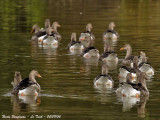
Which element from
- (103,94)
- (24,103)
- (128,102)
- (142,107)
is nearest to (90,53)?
(103,94)

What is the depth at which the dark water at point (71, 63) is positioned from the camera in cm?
2183

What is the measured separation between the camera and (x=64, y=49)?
1572 inches

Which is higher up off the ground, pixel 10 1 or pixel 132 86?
pixel 10 1

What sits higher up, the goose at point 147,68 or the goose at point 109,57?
the goose at point 109,57

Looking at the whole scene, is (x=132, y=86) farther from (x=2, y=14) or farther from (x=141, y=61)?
(x=2, y=14)

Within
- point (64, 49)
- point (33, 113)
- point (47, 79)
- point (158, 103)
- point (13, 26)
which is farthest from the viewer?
point (13, 26)

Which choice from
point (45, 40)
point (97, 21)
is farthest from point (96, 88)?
point (97, 21)

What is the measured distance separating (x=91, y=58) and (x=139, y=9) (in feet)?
→ 127

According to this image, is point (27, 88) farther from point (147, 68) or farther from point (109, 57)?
point (109, 57)

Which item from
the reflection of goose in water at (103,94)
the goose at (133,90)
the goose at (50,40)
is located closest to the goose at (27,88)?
the reflection of goose in water at (103,94)

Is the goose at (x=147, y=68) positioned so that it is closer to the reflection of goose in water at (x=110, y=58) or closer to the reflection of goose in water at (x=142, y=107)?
the reflection of goose in water at (x=110, y=58)

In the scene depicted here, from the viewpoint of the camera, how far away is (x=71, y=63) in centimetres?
3350

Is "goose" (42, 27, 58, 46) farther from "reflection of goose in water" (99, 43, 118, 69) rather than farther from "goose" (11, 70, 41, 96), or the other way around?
"goose" (11, 70, 41, 96)

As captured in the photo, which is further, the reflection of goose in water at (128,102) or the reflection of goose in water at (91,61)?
the reflection of goose in water at (91,61)
